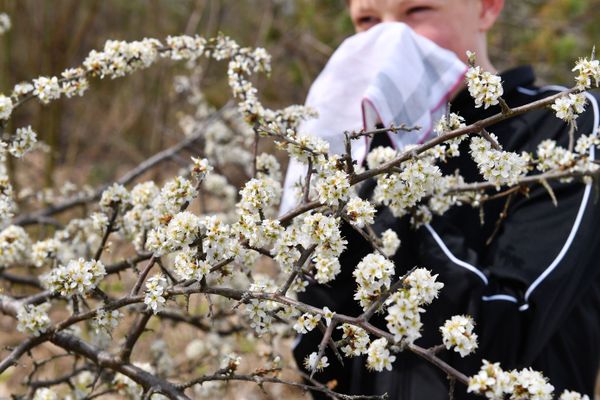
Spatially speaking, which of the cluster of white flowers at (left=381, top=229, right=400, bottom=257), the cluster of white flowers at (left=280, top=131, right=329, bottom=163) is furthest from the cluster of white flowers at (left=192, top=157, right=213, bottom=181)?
the cluster of white flowers at (left=381, top=229, right=400, bottom=257)

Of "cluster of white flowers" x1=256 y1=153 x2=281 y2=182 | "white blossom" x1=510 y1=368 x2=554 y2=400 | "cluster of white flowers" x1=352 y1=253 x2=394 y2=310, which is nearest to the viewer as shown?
"white blossom" x1=510 y1=368 x2=554 y2=400

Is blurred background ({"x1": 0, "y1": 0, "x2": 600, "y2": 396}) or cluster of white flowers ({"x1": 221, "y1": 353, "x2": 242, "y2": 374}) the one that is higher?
blurred background ({"x1": 0, "y1": 0, "x2": 600, "y2": 396})

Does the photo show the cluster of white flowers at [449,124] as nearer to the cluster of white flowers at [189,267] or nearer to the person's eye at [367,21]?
the cluster of white flowers at [189,267]

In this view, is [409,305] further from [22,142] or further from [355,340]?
[22,142]

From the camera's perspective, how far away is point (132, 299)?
1.37m

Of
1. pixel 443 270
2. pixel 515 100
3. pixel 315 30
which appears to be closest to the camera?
pixel 443 270

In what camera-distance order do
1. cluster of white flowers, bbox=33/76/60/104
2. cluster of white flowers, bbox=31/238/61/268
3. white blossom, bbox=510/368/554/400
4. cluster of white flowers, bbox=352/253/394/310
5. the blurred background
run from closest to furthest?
white blossom, bbox=510/368/554/400 → cluster of white flowers, bbox=352/253/394/310 → cluster of white flowers, bbox=33/76/60/104 → cluster of white flowers, bbox=31/238/61/268 → the blurred background

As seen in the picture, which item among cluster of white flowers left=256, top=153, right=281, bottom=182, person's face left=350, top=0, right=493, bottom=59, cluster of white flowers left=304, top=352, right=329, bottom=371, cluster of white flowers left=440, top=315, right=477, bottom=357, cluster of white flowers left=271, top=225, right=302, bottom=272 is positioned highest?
person's face left=350, top=0, right=493, bottom=59

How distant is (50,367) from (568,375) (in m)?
3.48

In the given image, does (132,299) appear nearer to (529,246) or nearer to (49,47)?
(529,246)

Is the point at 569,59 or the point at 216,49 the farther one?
the point at 569,59

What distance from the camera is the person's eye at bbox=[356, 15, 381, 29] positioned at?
214 cm

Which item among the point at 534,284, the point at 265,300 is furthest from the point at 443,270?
the point at 265,300

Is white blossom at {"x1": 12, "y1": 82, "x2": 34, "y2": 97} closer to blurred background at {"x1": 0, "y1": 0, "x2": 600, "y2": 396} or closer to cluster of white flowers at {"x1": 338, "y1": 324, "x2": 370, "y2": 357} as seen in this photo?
cluster of white flowers at {"x1": 338, "y1": 324, "x2": 370, "y2": 357}
